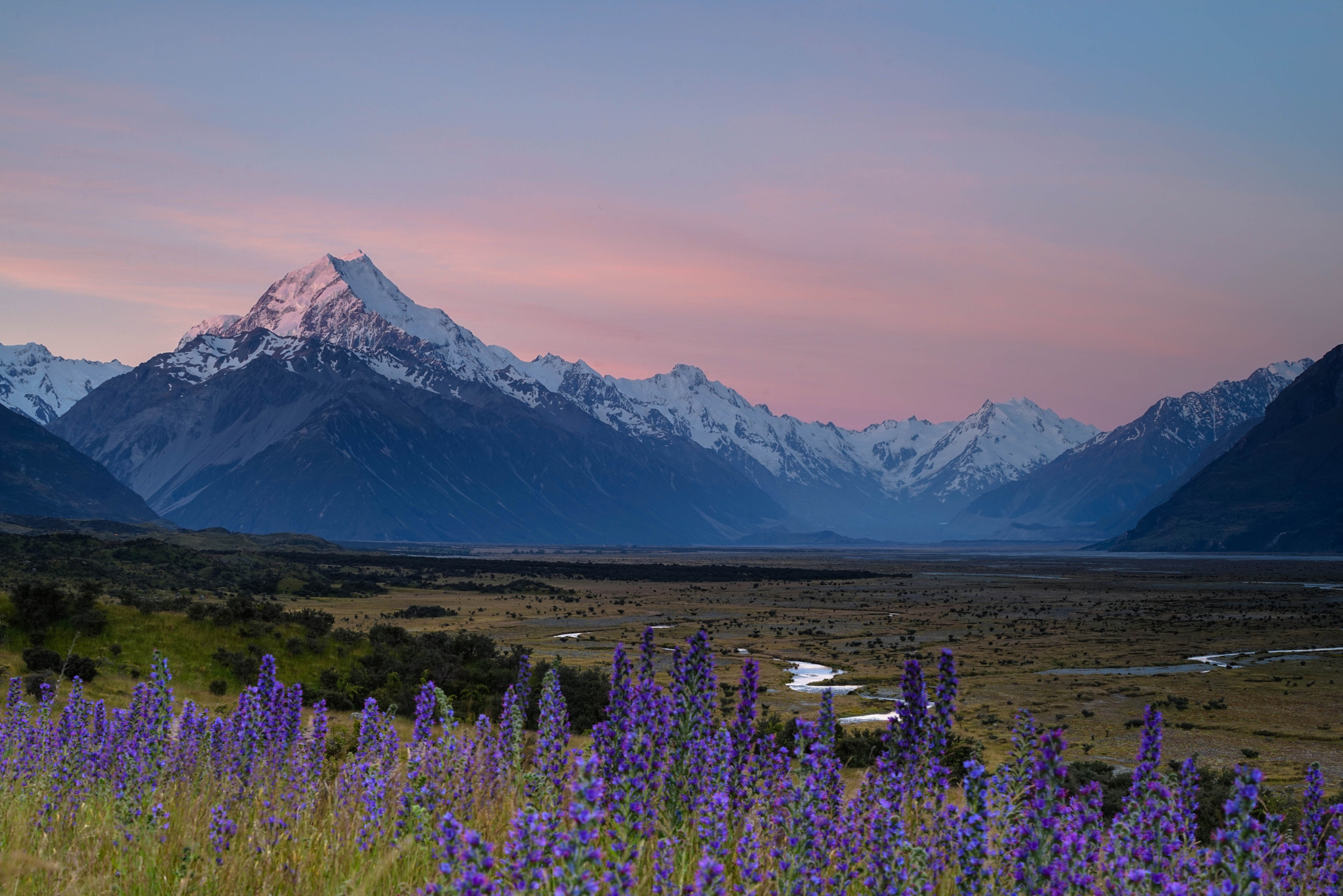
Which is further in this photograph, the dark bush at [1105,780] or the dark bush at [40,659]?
the dark bush at [40,659]

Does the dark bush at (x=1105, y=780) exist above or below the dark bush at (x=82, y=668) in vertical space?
below

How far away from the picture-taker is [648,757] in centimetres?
665

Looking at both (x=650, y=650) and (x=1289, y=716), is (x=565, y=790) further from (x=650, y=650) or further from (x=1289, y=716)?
(x=1289, y=716)

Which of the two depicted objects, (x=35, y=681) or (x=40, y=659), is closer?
(x=35, y=681)

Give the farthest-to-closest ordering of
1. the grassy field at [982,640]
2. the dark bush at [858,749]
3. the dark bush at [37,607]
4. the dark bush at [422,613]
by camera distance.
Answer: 1. the dark bush at [422,613]
2. the grassy field at [982,640]
3. the dark bush at [37,607]
4. the dark bush at [858,749]

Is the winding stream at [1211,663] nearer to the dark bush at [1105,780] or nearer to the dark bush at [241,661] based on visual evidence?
the dark bush at [1105,780]

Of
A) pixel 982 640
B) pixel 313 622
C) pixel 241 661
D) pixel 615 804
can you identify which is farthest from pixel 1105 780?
pixel 982 640

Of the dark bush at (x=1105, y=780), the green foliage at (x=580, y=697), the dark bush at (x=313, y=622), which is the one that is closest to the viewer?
the dark bush at (x=1105, y=780)

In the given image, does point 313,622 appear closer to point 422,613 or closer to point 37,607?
point 37,607

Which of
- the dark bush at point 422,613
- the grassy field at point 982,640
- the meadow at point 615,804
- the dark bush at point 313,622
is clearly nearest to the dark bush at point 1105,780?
the meadow at point 615,804

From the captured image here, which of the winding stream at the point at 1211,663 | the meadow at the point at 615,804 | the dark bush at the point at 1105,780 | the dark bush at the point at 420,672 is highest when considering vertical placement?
the meadow at the point at 615,804

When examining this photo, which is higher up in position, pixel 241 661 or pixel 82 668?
pixel 82 668

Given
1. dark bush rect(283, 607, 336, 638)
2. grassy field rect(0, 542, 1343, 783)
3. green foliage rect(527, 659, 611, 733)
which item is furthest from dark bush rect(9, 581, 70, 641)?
green foliage rect(527, 659, 611, 733)

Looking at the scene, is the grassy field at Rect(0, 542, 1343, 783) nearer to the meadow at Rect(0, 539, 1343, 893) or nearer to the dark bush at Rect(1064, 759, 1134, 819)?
the dark bush at Rect(1064, 759, 1134, 819)
